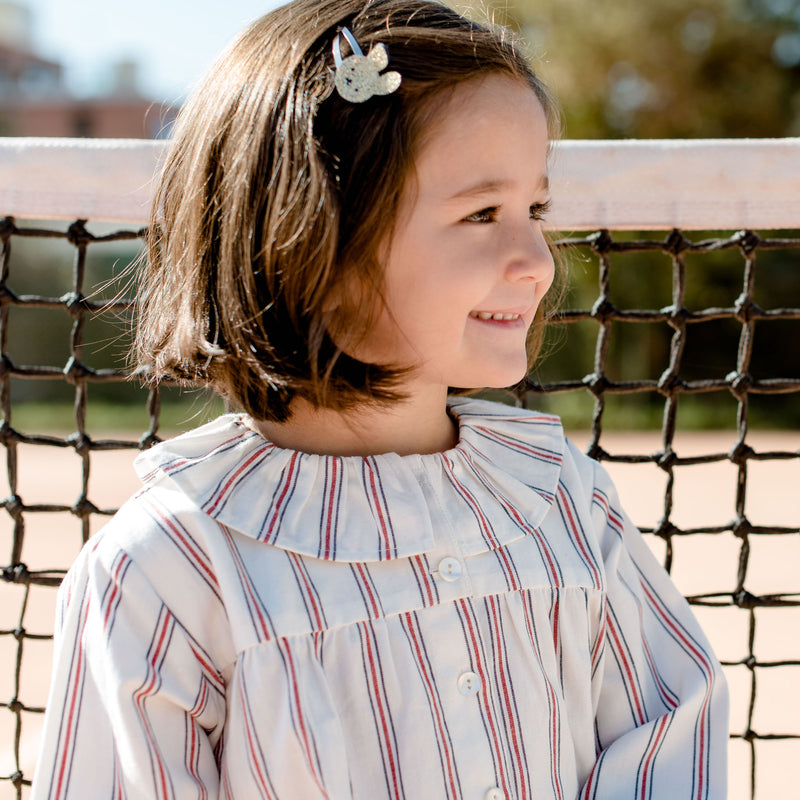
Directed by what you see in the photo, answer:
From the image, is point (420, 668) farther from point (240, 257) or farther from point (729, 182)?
point (729, 182)

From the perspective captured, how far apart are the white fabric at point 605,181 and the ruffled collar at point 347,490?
48cm

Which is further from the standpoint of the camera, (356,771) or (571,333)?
(571,333)

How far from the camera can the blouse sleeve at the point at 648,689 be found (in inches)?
34.4

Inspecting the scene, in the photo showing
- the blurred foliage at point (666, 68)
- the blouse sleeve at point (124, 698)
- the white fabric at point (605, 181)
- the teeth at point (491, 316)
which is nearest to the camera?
the blouse sleeve at point (124, 698)

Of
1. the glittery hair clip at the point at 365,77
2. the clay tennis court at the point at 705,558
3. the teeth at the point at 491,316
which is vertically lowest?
the clay tennis court at the point at 705,558

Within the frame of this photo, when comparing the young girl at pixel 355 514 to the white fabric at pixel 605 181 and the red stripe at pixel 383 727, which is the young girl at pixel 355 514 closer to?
the red stripe at pixel 383 727

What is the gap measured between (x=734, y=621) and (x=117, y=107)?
2049 cm

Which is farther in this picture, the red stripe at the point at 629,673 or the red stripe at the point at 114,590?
the red stripe at the point at 629,673

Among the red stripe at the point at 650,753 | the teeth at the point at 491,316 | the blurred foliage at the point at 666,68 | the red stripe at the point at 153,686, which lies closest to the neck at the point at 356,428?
the teeth at the point at 491,316

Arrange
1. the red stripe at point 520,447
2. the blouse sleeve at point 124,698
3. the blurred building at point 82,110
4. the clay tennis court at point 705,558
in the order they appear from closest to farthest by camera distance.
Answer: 1. the blouse sleeve at point 124,698
2. the red stripe at point 520,447
3. the clay tennis court at point 705,558
4. the blurred building at point 82,110

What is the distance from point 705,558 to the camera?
4953mm

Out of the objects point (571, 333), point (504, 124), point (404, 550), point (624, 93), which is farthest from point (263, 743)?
point (624, 93)

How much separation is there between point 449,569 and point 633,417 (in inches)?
366

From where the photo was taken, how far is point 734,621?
389 centimetres
